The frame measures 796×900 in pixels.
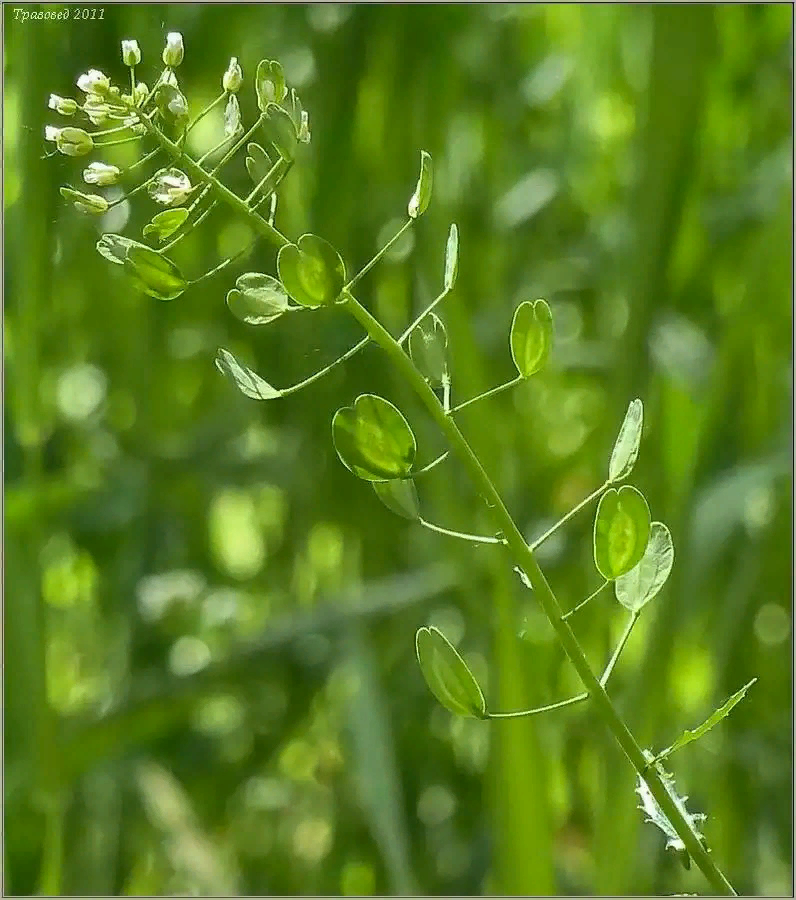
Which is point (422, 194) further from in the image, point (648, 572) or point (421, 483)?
point (421, 483)

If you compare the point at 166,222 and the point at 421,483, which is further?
the point at 421,483

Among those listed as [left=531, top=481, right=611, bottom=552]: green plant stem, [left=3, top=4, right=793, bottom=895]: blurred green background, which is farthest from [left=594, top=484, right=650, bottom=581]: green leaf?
[left=3, top=4, right=793, bottom=895]: blurred green background

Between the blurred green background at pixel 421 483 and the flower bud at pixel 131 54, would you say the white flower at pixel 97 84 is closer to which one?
the flower bud at pixel 131 54

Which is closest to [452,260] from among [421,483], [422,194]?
[422,194]

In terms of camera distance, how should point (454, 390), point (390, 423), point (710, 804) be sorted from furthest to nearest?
point (710, 804)
point (454, 390)
point (390, 423)

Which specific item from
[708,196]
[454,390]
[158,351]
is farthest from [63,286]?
[708,196]

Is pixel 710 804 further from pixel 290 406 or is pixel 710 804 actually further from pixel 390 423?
pixel 390 423
